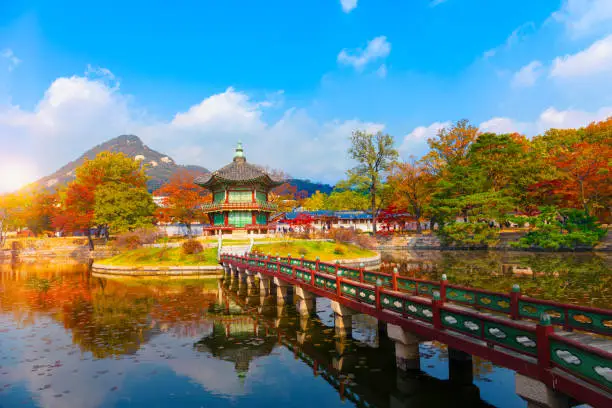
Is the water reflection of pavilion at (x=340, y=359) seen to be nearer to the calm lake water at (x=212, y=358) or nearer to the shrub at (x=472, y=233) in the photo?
the calm lake water at (x=212, y=358)

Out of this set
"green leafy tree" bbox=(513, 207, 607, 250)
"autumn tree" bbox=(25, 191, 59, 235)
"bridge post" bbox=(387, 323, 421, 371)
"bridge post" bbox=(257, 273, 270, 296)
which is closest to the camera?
"bridge post" bbox=(387, 323, 421, 371)

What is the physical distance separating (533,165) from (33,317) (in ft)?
191

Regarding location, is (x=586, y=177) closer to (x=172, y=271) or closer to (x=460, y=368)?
(x=460, y=368)

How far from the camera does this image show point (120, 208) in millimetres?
58438

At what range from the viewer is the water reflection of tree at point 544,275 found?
69.8 ft

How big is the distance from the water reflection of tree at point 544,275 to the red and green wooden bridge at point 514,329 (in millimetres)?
11361

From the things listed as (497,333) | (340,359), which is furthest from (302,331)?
(497,333)

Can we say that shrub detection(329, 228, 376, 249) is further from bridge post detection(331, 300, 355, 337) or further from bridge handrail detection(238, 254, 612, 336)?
bridge handrail detection(238, 254, 612, 336)

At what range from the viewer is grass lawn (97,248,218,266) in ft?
125

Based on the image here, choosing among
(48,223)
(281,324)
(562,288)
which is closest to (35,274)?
(281,324)

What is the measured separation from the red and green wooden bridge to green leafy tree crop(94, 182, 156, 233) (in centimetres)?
5124

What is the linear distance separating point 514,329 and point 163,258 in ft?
121

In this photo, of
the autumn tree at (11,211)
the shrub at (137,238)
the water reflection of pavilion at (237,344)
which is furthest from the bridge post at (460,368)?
the autumn tree at (11,211)

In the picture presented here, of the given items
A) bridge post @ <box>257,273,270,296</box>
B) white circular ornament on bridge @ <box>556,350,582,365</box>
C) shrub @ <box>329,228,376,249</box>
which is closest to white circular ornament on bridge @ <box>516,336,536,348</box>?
white circular ornament on bridge @ <box>556,350,582,365</box>
